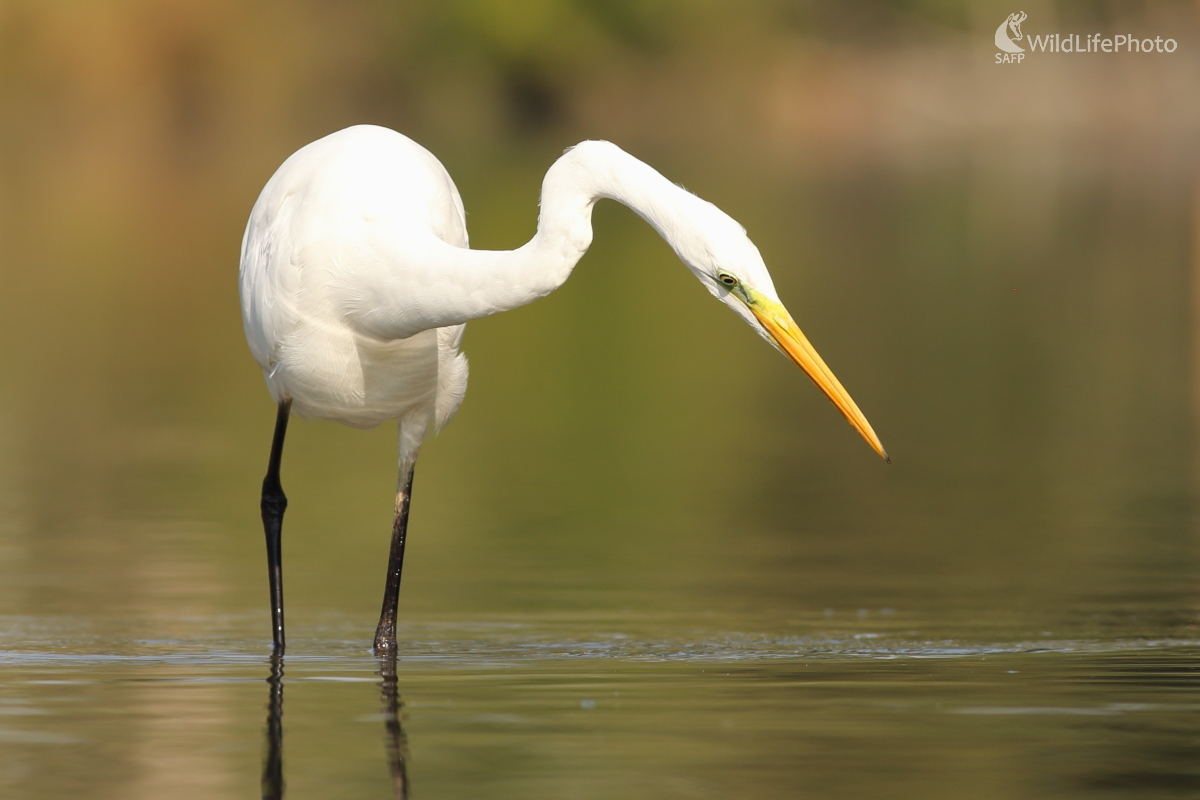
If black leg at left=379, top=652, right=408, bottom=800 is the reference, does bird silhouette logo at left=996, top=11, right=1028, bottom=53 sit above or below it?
above

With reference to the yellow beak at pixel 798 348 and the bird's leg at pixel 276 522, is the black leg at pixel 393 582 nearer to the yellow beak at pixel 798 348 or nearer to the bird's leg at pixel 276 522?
the bird's leg at pixel 276 522

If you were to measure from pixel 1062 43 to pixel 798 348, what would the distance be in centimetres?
6333

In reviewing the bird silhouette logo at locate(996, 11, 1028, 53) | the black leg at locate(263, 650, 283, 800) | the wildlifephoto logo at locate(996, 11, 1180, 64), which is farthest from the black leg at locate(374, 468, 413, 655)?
the bird silhouette logo at locate(996, 11, 1028, 53)

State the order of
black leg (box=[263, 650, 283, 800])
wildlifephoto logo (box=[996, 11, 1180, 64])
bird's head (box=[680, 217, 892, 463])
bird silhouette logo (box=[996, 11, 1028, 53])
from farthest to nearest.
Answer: bird silhouette logo (box=[996, 11, 1028, 53]) → wildlifephoto logo (box=[996, 11, 1180, 64]) → bird's head (box=[680, 217, 892, 463]) → black leg (box=[263, 650, 283, 800])

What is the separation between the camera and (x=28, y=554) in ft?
32.2

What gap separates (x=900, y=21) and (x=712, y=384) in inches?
2128

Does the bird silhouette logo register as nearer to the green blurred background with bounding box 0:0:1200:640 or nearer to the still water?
the green blurred background with bounding box 0:0:1200:640

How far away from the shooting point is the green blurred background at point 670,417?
9.16 m

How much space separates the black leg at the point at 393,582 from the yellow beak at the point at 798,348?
214 cm

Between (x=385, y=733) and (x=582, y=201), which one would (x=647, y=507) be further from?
(x=385, y=733)

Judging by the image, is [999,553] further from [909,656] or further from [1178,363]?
[1178,363]

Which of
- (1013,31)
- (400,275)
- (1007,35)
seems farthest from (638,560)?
(1013,31)

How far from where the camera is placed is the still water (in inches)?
225

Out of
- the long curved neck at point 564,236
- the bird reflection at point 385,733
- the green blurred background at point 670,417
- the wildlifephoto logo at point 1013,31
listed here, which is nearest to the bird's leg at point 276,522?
the green blurred background at point 670,417
